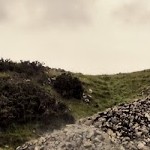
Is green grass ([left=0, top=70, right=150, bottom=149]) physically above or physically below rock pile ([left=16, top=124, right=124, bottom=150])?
above

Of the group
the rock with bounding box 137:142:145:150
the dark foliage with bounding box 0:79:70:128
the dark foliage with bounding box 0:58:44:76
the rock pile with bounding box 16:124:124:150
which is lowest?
the rock with bounding box 137:142:145:150

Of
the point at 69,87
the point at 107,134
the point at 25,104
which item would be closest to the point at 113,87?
the point at 69,87

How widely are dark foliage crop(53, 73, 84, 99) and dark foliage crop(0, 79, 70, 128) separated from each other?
342 centimetres

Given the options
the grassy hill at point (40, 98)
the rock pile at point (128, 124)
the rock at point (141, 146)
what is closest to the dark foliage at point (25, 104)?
the grassy hill at point (40, 98)

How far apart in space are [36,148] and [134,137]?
8.94ft

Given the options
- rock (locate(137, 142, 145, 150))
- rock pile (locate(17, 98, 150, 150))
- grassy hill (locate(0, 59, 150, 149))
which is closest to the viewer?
rock (locate(137, 142, 145, 150))

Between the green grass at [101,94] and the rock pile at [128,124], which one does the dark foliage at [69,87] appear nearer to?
the green grass at [101,94]

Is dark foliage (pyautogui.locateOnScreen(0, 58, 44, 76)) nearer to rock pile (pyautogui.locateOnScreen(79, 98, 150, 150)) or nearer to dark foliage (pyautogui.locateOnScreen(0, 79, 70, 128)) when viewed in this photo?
dark foliage (pyautogui.locateOnScreen(0, 79, 70, 128))

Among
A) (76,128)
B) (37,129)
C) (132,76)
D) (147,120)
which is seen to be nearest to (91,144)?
(76,128)

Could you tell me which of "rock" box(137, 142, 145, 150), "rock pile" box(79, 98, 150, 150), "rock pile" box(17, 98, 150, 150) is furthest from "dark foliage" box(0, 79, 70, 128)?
"rock" box(137, 142, 145, 150)

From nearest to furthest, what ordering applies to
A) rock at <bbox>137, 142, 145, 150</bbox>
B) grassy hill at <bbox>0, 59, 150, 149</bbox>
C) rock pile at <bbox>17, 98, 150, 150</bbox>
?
rock at <bbox>137, 142, 145, 150</bbox> < rock pile at <bbox>17, 98, 150, 150</bbox> < grassy hill at <bbox>0, 59, 150, 149</bbox>

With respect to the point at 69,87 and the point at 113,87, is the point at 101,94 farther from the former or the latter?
the point at 69,87

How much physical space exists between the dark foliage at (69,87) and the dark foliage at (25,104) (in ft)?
11.2

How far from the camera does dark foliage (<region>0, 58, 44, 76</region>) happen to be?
35.4 meters
